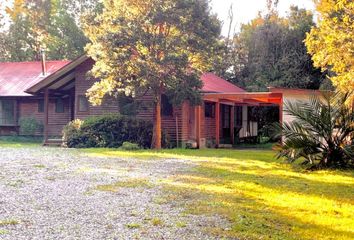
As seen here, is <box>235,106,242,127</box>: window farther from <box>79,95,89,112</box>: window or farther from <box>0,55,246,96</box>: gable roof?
<box>79,95,89,112</box>: window

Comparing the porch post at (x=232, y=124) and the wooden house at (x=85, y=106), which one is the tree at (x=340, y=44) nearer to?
the wooden house at (x=85, y=106)

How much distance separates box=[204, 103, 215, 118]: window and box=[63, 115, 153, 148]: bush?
14.6 feet

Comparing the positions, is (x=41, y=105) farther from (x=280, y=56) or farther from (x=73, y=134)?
(x=280, y=56)

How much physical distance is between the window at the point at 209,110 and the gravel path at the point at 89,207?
12.1 meters

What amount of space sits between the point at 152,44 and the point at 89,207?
38.7ft

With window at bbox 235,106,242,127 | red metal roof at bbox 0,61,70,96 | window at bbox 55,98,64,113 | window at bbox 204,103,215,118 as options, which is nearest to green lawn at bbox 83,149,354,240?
window at bbox 204,103,215,118

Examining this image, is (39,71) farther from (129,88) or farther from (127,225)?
(127,225)

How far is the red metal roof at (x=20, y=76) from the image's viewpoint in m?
25.3

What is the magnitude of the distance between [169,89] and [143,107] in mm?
2415

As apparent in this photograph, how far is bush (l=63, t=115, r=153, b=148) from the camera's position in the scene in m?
19.3

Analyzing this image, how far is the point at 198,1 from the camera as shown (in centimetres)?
1778

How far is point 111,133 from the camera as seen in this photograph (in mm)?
19266

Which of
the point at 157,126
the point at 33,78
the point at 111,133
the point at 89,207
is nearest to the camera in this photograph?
the point at 89,207

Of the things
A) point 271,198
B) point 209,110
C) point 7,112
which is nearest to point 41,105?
point 7,112
